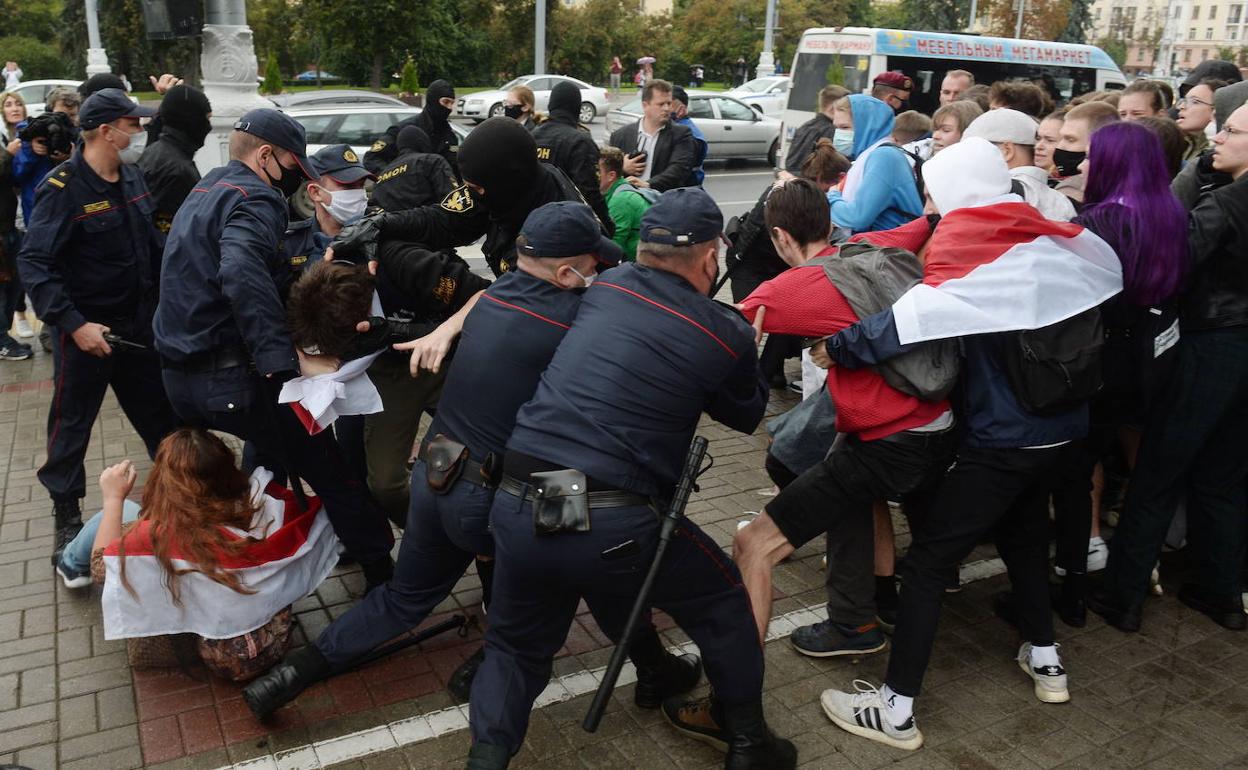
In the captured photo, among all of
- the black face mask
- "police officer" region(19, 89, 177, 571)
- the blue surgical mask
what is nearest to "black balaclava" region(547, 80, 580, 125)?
the blue surgical mask

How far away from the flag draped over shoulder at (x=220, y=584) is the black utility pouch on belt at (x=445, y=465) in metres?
0.87

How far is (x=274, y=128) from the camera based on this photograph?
3.88m

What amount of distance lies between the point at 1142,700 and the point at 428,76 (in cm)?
3944

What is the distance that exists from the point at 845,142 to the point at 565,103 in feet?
6.79

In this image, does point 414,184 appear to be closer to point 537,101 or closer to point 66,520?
point 66,520

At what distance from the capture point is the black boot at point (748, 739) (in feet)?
10.1

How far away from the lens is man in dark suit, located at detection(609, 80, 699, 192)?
783 centimetres

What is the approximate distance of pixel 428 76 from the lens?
130ft

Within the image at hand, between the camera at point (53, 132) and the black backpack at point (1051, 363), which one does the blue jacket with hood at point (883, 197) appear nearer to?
the black backpack at point (1051, 363)

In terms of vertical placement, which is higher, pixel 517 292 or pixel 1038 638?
pixel 517 292

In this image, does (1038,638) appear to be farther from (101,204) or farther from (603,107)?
(603,107)

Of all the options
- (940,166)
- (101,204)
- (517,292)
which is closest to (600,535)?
(517,292)

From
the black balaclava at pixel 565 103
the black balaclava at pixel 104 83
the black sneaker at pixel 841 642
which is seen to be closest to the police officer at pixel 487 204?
the black sneaker at pixel 841 642

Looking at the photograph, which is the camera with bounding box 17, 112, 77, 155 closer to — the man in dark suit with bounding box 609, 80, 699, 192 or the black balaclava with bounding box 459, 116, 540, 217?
the man in dark suit with bounding box 609, 80, 699, 192
